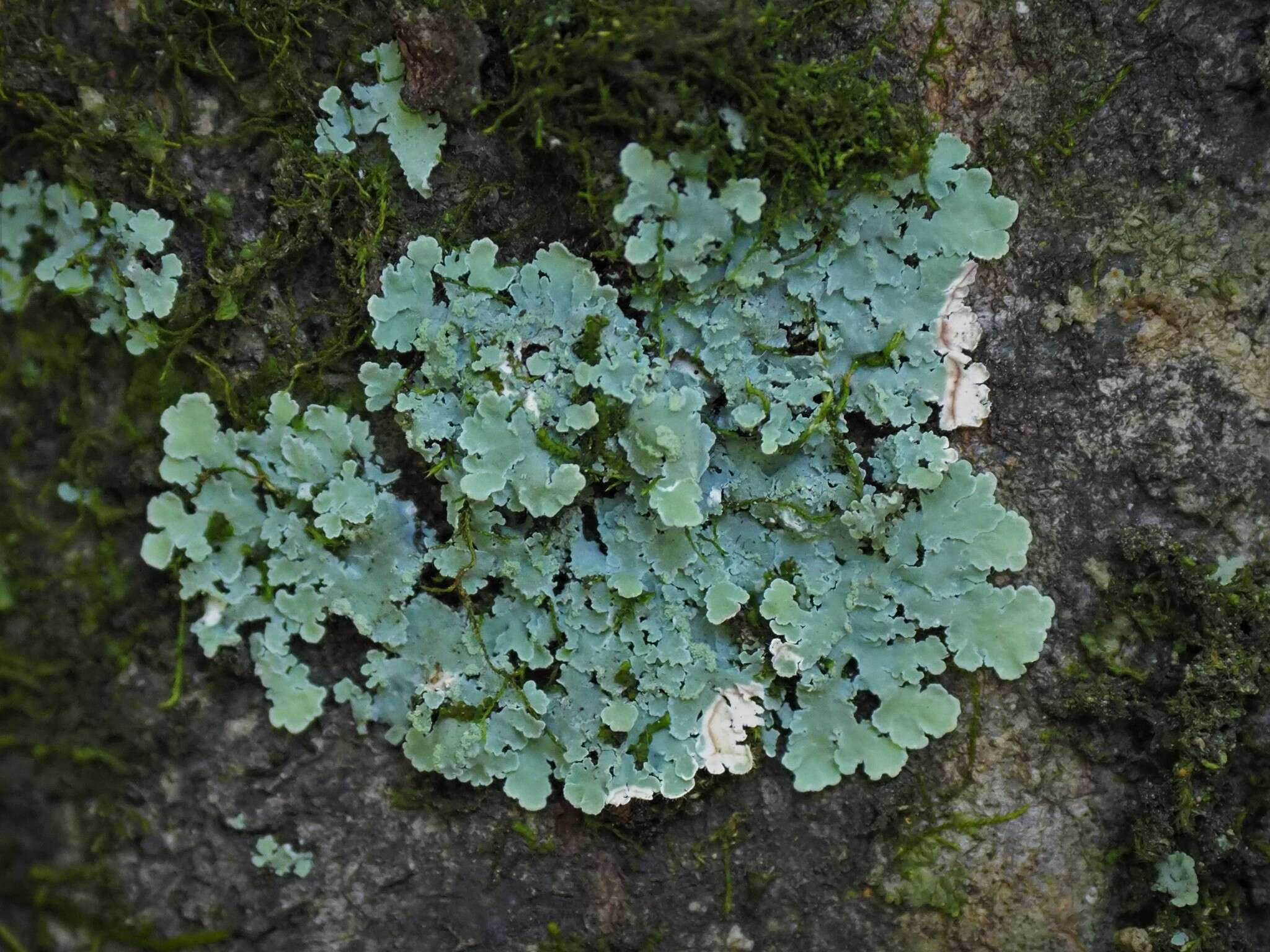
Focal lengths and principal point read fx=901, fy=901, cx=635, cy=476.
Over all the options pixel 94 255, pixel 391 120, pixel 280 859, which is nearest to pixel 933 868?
pixel 280 859

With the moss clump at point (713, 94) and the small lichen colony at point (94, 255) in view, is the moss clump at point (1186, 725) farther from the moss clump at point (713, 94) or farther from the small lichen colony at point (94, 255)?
the small lichen colony at point (94, 255)

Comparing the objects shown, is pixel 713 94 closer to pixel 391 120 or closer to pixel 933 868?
pixel 391 120

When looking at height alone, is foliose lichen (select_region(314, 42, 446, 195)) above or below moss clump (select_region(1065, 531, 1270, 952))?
above

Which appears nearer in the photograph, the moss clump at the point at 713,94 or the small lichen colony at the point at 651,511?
the moss clump at the point at 713,94

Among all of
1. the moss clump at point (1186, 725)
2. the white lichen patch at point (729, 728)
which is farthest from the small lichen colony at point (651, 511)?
the moss clump at point (1186, 725)

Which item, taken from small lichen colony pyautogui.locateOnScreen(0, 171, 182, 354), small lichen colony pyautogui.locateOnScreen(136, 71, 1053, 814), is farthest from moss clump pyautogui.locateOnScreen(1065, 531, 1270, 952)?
small lichen colony pyautogui.locateOnScreen(0, 171, 182, 354)

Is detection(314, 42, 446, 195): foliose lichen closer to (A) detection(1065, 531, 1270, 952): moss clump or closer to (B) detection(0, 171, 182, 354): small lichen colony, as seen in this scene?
(B) detection(0, 171, 182, 354): small lichen colony

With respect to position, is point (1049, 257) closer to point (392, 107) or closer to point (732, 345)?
point (732, 345)
